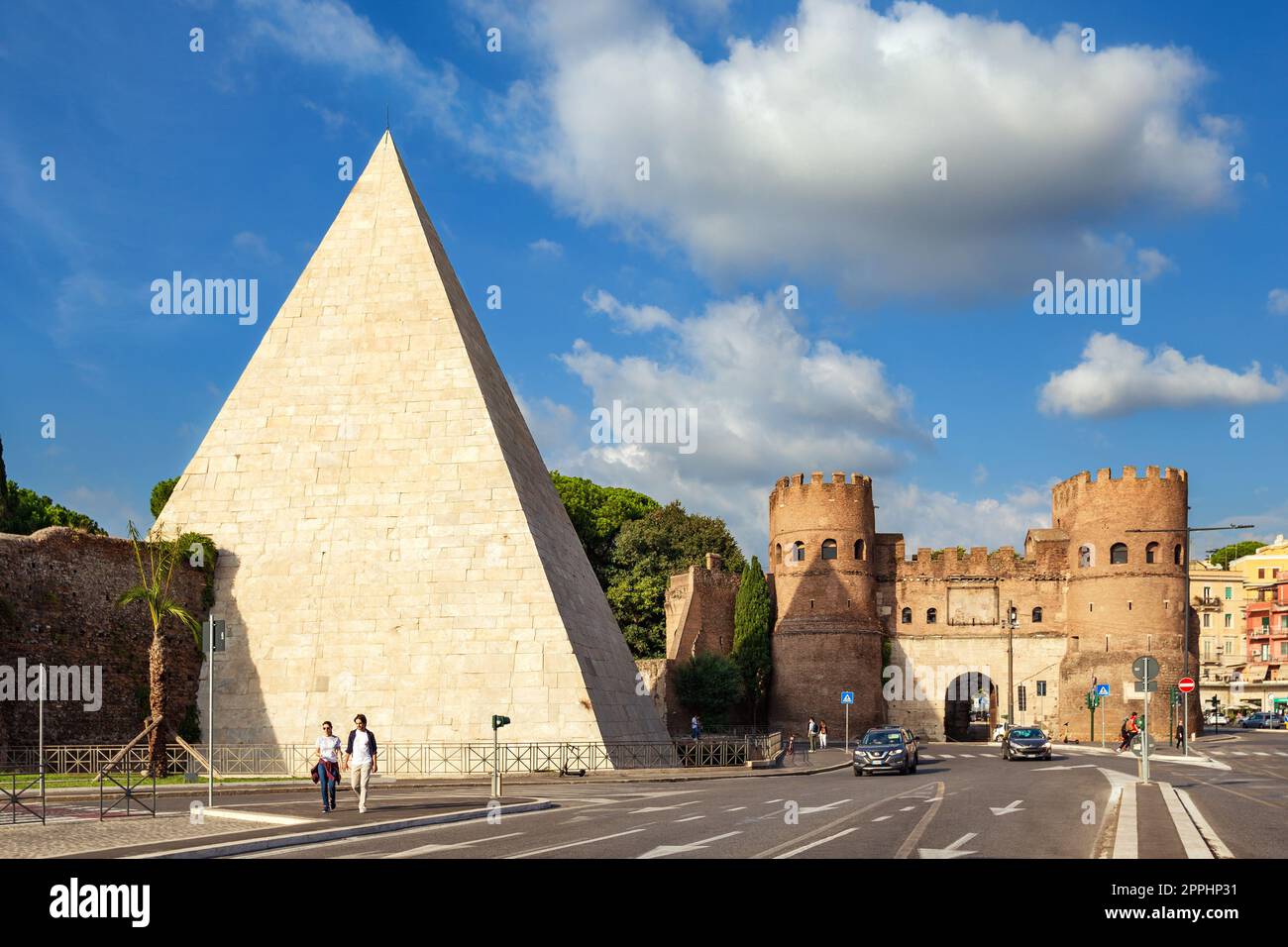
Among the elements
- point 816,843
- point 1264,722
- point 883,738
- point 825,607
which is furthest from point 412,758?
point 1264,722

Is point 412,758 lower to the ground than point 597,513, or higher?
lower

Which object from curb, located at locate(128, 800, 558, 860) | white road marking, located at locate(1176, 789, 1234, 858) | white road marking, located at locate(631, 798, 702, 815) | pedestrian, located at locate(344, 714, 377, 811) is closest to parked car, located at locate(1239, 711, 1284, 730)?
white road marking, located at locate(1176, 789, 1234, 858)

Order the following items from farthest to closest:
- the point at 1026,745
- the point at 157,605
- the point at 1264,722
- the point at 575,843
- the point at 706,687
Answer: the point at 1264,722, the point at 706,687, the point at 1026,745, the point at 157,605, the point at 575,843

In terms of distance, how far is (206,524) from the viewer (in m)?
31.8

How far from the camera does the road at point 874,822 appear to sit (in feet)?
41.4

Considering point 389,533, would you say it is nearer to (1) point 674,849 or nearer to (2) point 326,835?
(2) point 326,835

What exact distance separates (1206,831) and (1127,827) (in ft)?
3.01

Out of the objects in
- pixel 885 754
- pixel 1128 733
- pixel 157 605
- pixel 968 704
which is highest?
pixel 157 605

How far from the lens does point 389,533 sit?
30.6 metres

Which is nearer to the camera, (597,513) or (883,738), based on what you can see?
(883,738)

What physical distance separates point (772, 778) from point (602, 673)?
196 inches

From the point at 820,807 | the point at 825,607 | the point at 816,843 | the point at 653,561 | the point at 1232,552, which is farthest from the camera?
the point at 1232,552
